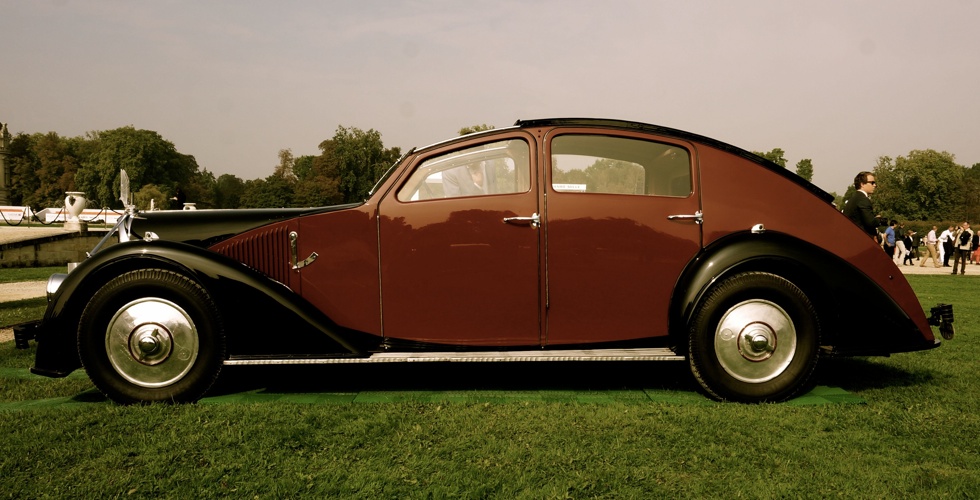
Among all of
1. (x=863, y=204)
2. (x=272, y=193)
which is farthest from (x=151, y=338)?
(x=272, y=193)

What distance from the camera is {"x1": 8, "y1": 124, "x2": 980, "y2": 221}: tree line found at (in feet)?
236

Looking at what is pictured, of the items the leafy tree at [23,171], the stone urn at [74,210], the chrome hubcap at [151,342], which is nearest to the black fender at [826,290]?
the chrome hubcap at [151,342]

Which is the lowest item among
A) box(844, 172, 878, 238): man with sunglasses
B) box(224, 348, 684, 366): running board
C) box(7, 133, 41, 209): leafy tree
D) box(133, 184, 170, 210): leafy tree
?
box(224, 348, 684, 366): running board

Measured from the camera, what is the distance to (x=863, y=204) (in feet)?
23.6

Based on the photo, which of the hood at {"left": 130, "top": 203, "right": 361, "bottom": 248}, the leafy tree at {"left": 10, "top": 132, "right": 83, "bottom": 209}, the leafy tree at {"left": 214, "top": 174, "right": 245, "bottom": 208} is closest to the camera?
the hood at {"left": 130, "top": 203, "right": 361, "bottom": 248}

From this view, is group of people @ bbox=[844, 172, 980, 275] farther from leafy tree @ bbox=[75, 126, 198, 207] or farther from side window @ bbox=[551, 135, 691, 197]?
leafy tree @ bbox=[75, 126, 198, 207]

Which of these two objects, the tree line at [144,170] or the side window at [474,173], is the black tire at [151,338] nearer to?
the side window at [474,173]

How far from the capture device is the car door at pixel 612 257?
3.84 m

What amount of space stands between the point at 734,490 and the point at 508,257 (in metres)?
1.90

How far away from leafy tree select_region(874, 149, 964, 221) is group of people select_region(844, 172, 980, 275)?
49352 millimetres

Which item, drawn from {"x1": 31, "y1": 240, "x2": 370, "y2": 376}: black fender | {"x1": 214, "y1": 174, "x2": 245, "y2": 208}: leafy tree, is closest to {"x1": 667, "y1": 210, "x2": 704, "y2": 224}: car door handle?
{"x1": 31, "y1": 240, "x2": 370, "y2": 376}: black fender

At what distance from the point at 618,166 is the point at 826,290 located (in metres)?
1.58

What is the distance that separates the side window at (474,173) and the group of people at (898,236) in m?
2.42

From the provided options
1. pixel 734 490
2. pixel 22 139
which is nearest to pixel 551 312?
pixel 734 490
